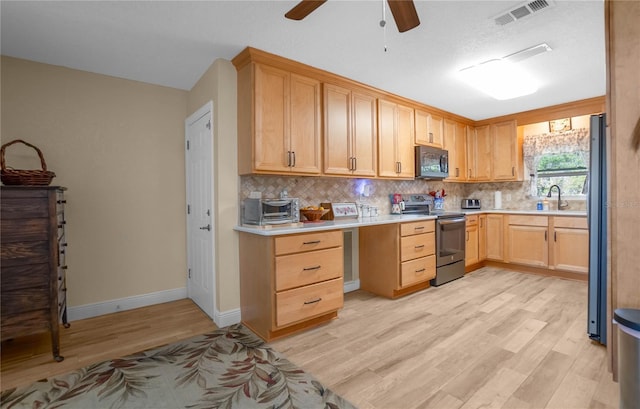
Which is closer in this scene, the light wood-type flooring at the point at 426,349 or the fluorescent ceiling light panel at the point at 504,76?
the light wood-type flooring at the point at 426,349

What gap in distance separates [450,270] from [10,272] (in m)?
4.40

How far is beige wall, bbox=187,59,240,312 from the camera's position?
109 inches

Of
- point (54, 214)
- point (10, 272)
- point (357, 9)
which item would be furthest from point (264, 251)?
point (357, 9)

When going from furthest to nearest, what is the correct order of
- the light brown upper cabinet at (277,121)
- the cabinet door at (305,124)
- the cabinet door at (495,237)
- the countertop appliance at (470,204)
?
the countertop appliance at (470,204) → the cabinet door at (495,237) → the cabinet door at (305,124) → the light brown upper cabinet at (277,121)

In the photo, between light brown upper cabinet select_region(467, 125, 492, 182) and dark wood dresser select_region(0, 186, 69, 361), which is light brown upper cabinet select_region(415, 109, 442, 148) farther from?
dark wood dresser select_region(0, 186, 69, 361)

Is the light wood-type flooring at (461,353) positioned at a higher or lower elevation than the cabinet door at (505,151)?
lower

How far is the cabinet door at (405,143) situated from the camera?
398 cm

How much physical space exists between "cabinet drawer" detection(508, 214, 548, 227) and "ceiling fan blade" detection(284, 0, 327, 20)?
14.4 feet

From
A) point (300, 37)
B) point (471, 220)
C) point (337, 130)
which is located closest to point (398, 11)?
point (300, 37)

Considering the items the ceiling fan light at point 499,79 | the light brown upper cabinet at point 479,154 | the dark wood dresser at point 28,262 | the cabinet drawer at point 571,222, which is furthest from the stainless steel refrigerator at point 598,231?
the dark wood dresser at point 28,262

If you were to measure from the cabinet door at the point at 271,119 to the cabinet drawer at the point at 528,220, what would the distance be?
12.4 feet

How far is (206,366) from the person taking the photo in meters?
2.12

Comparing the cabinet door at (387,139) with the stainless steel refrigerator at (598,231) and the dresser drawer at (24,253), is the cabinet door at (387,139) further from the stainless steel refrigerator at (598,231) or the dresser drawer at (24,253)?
the dresser drawer at (24,253)

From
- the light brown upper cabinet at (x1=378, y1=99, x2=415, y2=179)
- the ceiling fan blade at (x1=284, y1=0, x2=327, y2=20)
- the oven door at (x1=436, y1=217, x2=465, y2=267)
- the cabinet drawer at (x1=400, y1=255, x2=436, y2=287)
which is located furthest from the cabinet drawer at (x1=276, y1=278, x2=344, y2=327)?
the ceiling fan blade at (x1=284, y1=0, x2=327, y2=20)
